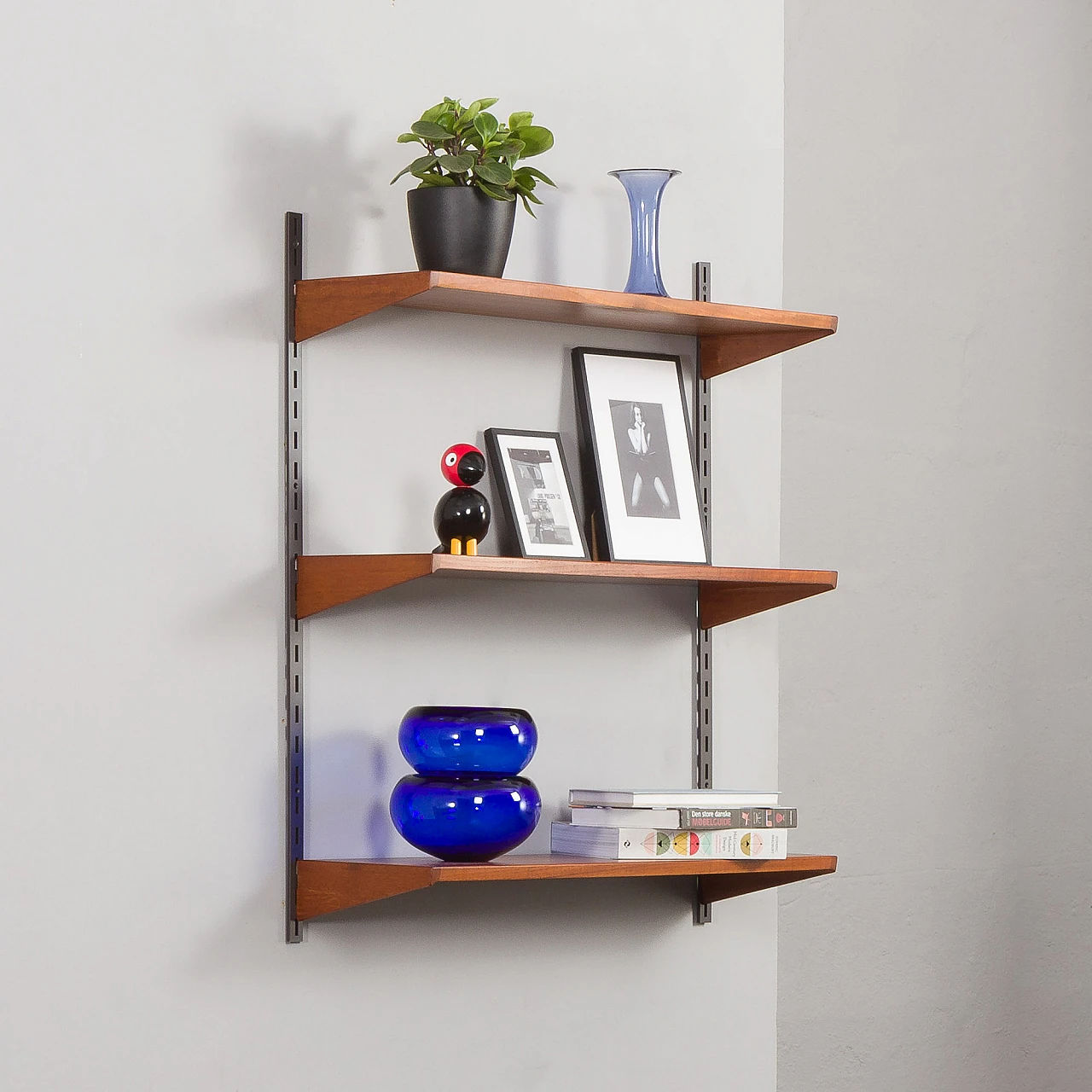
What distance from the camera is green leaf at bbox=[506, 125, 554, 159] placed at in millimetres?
1974

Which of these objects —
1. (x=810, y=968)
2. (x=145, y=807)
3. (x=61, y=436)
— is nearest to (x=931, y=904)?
(x=810, y=968)

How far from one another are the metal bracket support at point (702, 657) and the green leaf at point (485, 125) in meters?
0.53

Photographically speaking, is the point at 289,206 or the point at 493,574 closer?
the point at 493,574

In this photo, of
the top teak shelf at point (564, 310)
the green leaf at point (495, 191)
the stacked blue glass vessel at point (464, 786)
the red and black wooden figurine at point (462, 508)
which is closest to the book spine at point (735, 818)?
the stacked blue glass vessel at point (464, 786)

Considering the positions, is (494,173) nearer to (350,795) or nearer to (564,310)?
(564,310)

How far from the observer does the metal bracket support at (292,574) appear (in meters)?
1.96

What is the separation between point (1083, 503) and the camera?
3.25m

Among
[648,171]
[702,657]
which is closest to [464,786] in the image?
[702,657]

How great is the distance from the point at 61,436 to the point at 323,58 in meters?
0.66

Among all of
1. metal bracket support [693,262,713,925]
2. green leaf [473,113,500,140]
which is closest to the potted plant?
green leaf [473,113,500,140]

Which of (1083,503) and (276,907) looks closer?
(276,907)

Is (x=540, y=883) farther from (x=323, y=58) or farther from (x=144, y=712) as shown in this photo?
(x=323, y=58)

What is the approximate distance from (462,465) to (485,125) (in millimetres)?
447

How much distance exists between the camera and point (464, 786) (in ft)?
6.16
